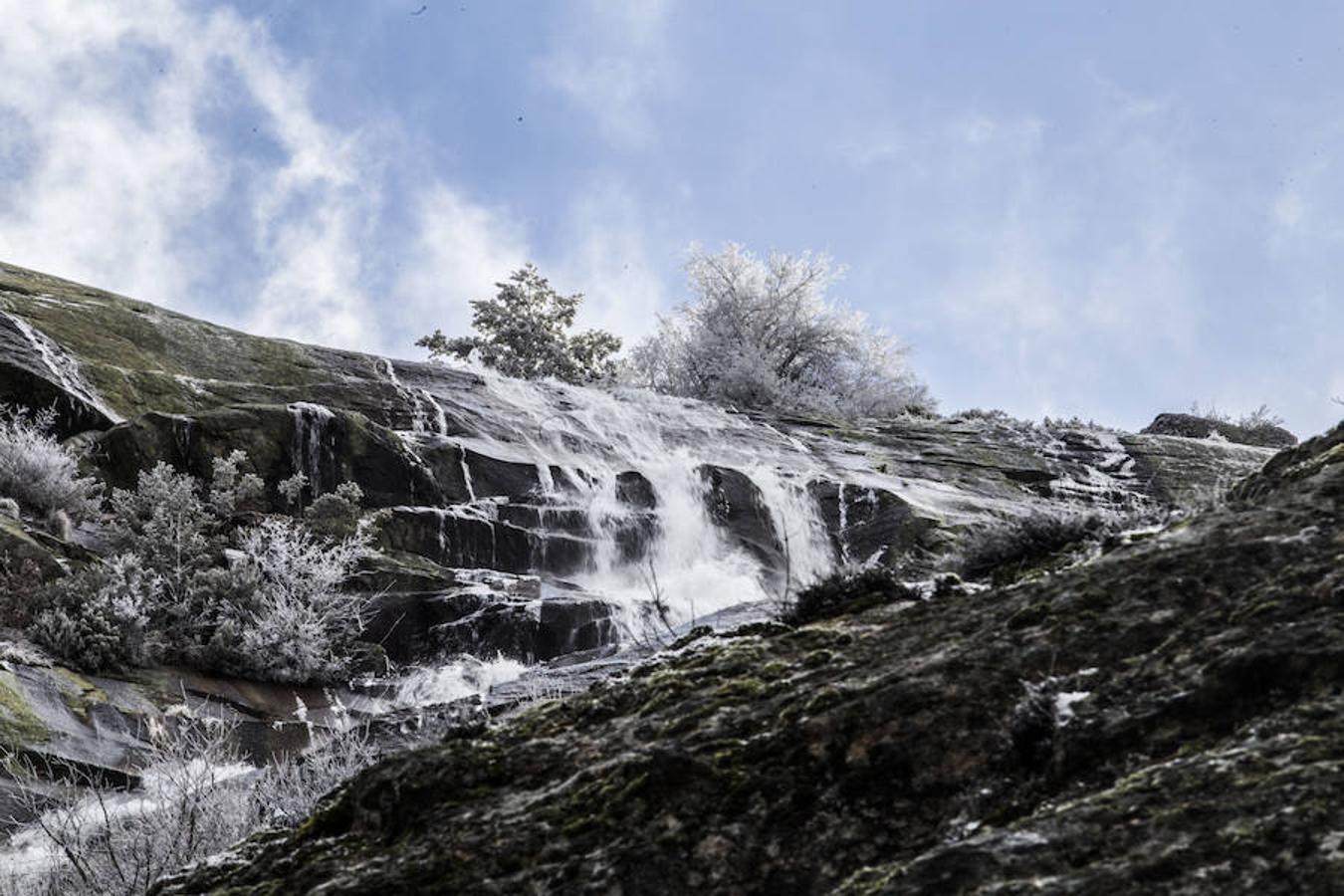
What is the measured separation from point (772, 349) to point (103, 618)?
82.3 ft

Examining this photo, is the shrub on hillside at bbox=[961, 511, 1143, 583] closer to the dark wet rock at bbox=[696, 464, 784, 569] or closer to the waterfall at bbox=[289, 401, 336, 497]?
the waterfall at bbox=[289, 401, 336, 497]

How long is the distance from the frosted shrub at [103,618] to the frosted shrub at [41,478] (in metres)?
2.12

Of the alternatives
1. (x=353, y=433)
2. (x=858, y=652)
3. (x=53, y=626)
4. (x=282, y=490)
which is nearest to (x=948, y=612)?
(x=858, y=652)

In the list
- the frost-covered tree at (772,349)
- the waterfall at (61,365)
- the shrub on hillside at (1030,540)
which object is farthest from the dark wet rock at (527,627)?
the frost-covered tree at (772,349)

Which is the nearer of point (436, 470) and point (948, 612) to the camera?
point (948, 612)

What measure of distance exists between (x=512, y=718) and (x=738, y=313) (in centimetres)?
3303

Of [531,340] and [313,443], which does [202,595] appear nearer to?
[313,443]

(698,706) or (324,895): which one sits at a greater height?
(698,706)

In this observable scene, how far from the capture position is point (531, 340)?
3938cm

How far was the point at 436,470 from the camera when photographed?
18188mm

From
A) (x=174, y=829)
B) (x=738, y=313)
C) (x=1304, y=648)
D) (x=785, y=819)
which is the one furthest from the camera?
(x=738, y=313)

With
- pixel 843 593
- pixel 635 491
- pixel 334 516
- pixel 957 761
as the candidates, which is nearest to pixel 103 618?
pixel 334 516

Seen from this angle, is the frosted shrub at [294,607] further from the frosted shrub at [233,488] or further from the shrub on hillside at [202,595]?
the frosted shrub at [233,488]

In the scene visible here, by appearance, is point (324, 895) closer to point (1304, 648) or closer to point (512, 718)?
point (512, 718)
